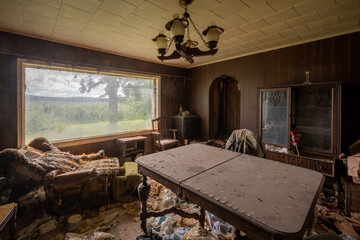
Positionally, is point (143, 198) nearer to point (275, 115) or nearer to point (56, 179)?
point (56, 179)

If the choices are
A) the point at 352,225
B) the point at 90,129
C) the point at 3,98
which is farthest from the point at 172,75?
the point at 352,225

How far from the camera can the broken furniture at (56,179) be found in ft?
6.59

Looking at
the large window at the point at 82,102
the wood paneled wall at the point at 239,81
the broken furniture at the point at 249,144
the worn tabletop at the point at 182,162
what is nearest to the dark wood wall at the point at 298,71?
the wood paneled wall at the point at 239,81

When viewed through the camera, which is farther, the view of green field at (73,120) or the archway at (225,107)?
the archway at (225,107)

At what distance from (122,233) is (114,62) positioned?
346cm

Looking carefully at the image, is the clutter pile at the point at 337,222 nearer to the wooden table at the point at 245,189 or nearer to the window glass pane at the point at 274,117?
the wooden table at the point at 245,189

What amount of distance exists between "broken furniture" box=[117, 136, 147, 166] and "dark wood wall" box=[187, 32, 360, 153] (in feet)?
6.54

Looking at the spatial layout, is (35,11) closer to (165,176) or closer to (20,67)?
(20,67)

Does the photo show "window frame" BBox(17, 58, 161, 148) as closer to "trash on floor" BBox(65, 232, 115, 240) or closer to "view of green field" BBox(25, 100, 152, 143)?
"view of green field" BBox(25, 100, 152, 143)

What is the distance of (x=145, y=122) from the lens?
15.1 feet

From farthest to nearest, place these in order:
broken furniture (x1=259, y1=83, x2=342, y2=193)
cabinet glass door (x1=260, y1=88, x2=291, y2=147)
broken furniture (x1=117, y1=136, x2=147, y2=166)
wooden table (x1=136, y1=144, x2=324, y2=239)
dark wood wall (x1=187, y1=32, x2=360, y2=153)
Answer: broken furniture (x1=117, y1=136, x2=147, y2=166), cabinet glass door (x1=260, y1=88, x2=291, y2=147), dark wood wall (x1=187, y1=32, x2=360, y2=153), broken furniture (x1=259, y1=83, x2=342, y2=193), wooden table (x1=136, y1=144, x2=324, y2=239)

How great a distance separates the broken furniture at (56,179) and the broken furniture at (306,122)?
118 inches

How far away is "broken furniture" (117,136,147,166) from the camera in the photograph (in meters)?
3.70

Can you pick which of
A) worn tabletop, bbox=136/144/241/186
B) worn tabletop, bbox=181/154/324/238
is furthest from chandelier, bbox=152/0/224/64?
worn tabletop, bbox=181/154/324/238
